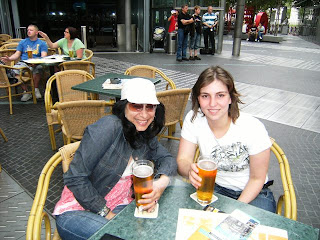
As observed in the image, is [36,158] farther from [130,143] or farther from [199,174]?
[199,174]

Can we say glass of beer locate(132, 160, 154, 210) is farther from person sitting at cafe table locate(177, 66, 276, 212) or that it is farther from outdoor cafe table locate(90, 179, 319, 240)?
person sitting at cafe table locate(177, 66, 276, 212)

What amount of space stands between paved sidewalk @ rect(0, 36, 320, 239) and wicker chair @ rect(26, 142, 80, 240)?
1145 mm

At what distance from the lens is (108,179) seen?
1755mm

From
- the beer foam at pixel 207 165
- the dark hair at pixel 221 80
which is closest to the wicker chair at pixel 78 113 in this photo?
the dark hair at pixel 221 80

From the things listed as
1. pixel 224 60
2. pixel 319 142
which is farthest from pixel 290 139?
pixel 224 60

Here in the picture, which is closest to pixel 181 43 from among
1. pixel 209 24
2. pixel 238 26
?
pixel 209 24

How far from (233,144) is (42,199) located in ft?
4.15

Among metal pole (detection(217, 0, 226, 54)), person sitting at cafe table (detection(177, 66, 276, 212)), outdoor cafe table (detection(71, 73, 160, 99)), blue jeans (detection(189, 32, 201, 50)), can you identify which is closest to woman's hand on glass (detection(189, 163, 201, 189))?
person sitting at cafe table (detection(177, 66, 276, 212))

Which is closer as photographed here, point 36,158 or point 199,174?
point 199,174

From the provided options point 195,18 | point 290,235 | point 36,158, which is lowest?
point 36,158

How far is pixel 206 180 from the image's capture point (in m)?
1.44

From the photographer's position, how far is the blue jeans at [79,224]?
1.54 m

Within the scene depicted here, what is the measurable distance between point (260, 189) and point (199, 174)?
0.62 metres

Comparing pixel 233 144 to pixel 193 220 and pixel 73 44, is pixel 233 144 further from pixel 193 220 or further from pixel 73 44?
pixel 73 44
